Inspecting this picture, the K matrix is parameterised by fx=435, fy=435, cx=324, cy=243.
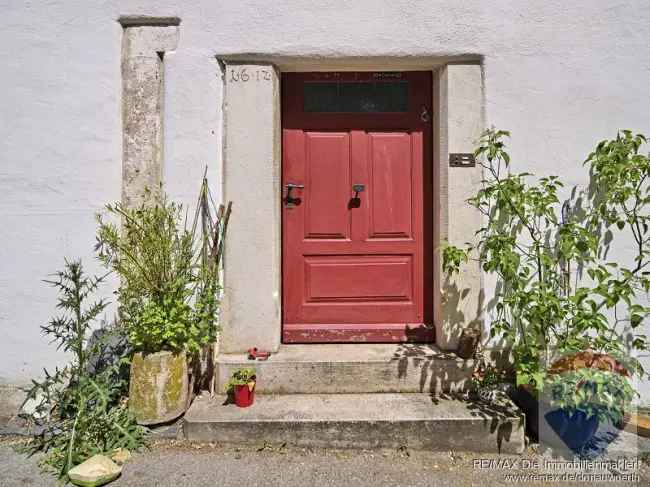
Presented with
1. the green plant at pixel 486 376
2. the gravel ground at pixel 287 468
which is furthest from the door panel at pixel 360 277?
the gravel ground at pixel 287 468

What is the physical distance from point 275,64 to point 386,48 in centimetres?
85

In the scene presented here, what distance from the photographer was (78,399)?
2.88m

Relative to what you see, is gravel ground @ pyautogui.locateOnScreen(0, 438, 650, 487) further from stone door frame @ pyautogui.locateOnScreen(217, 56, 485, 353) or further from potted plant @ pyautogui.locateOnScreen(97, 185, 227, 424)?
stone door frame @ pyautogui.locateOnScreen(217, 56, 485, 353)

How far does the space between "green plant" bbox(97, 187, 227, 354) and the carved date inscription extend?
2.75 ft

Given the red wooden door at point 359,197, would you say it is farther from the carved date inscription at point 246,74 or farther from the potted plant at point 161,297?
the potted plant at point 161,297

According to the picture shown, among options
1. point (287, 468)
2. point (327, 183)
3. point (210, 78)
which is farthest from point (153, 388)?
point (210, 78)

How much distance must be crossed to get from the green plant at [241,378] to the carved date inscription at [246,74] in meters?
Result: 2.14

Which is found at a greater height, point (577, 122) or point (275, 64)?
point (275, 64)

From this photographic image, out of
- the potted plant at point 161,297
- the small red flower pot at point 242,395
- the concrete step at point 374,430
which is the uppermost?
the potted plant at point 161,297

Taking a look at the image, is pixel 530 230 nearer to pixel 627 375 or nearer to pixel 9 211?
pixel 627 375

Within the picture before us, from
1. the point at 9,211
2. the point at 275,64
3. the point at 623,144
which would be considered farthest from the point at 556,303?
the point at 9,211

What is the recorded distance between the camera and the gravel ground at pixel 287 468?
2.49 m

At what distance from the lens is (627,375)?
2.80 m

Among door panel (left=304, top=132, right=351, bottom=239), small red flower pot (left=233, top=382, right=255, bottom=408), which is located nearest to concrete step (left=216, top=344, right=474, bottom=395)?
small red flower pot (left=233, top=382, right=255, bottom=408)
